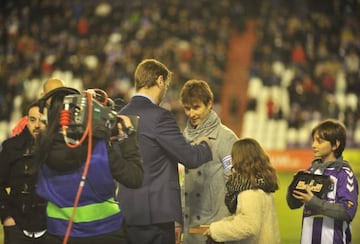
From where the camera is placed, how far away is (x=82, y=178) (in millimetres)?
4215

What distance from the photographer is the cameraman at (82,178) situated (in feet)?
13.9

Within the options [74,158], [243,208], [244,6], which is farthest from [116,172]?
[244,6]

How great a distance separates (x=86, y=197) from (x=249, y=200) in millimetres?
1381

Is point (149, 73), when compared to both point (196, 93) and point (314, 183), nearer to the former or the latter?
point (196, 93)

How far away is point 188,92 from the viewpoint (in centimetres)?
571

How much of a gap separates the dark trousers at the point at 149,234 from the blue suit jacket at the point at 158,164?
0.15 feet

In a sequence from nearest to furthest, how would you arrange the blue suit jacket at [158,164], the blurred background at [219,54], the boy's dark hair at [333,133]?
the blue suit jacket at [158,164] < the boy's dark hair at [333,133] < the blurred background at [219,54]

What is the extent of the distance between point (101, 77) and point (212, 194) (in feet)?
55.9

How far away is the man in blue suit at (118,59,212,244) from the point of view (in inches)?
202

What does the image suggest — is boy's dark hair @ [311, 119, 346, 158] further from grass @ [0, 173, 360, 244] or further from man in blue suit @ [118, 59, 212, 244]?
grass @ [0, 173, 360, 244]

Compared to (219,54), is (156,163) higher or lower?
lower

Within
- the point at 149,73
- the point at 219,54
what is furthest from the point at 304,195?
the point at 219,54

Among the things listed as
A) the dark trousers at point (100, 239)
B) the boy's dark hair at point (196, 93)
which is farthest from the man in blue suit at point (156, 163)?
the dark trousers at point (100, 239)

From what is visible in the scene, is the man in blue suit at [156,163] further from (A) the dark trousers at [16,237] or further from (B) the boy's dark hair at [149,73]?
(A) the dark trousers at [16,237]
